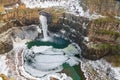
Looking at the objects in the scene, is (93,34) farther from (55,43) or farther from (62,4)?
(62,4)

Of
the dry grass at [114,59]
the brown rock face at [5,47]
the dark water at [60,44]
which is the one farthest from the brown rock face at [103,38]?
the brown rock face at [5,47]

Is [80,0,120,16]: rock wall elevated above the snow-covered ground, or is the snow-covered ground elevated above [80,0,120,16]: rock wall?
[80,0,120,16]: rock wall

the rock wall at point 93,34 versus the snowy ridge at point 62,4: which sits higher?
the snowy ridge at point 62,4

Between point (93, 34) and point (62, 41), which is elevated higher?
point (93, 34)

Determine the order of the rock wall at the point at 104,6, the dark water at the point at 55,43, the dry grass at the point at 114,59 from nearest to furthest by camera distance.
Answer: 1. the dry grass at the point at 114,59
2. the rock wall at the point at 104,6
3. the dark water at the point at 55,43

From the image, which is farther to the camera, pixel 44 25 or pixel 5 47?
pixel 44 25

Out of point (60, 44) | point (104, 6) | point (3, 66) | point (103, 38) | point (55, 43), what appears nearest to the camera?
point (3, 66)

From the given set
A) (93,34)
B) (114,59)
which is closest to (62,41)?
(93,34)

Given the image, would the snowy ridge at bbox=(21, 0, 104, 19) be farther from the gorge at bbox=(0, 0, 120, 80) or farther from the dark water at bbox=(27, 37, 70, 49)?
the dark water at bbox=(27, 37, 70, 49)

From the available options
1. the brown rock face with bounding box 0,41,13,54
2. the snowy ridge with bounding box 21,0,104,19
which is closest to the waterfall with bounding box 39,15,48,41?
the snowy ridge with bounding box 21,0,104,19

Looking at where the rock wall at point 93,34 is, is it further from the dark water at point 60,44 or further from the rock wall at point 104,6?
the rock wall at point 104,6

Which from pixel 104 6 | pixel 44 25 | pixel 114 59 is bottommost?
pixel 114 59

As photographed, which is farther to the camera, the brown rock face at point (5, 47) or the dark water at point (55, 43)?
the dark water at point (55, 43)
